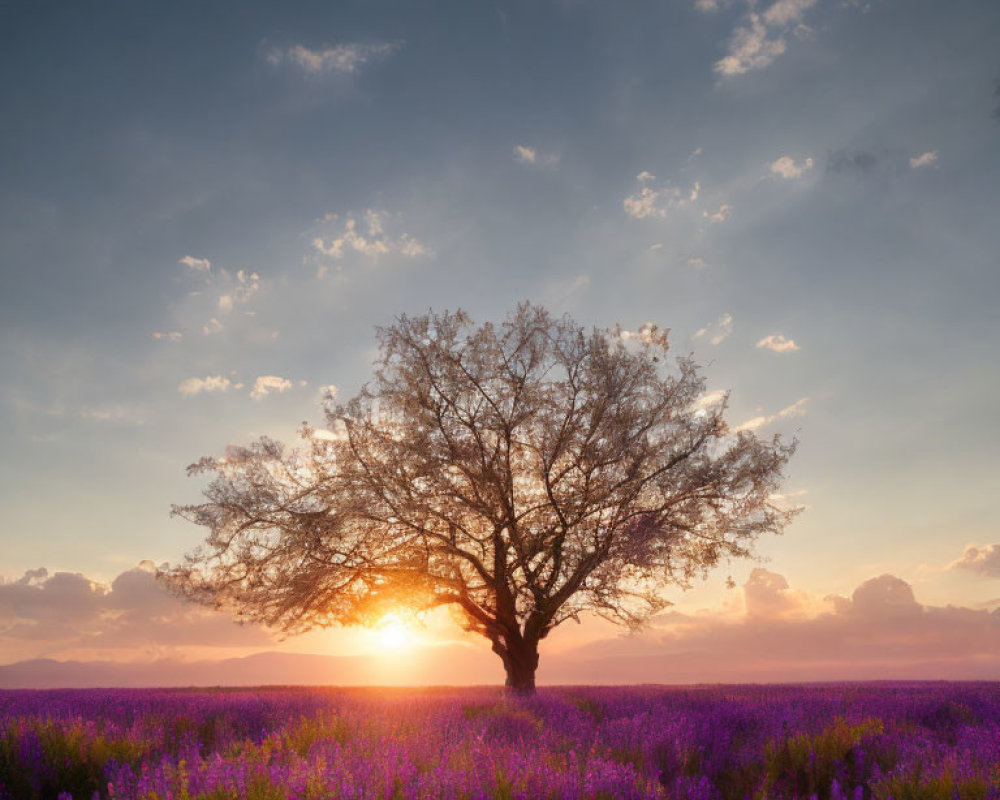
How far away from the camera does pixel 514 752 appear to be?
14.6 feet

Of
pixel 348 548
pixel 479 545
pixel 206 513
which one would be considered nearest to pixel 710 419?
pixel 479 545

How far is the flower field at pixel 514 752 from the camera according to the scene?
3.81 m

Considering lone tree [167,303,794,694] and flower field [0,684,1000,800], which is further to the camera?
lone tree [167,303,794,694]

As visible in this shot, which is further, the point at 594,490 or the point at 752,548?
the point at 752,548

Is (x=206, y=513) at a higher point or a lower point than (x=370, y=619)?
higher

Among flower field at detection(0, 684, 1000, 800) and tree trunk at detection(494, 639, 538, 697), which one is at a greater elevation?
flower field at detection(0, 684, 1000, 800)

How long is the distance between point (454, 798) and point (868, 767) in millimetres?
3734

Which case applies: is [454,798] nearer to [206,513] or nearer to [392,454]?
[392,454]

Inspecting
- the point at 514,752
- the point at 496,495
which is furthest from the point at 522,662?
the point at 514,752

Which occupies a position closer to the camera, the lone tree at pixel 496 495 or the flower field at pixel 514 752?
the flower field at pixel 514 752

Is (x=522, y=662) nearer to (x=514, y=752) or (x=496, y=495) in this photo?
(x=496, y=495)

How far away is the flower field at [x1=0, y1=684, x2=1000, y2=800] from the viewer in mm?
3811

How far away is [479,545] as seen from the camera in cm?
1492

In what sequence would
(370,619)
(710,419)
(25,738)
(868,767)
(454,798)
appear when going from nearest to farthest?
1. (454,798)
2. (868,767)
3. (25,738)
4. (710,419)
5. (370,619)
